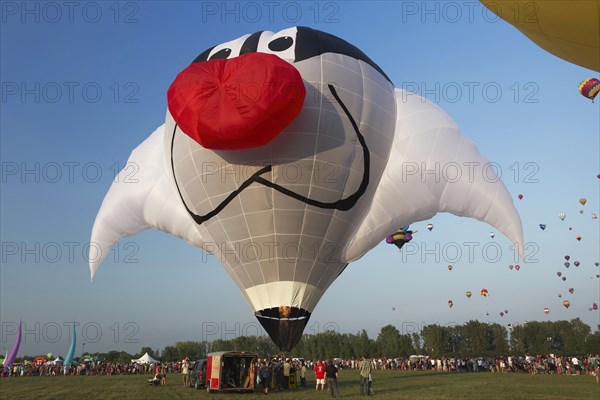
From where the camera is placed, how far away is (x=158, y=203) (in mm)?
13367

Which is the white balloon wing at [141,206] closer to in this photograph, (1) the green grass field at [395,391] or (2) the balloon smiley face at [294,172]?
(2) the balloon smiley face at [294,172]

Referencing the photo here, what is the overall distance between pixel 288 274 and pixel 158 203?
407 cm

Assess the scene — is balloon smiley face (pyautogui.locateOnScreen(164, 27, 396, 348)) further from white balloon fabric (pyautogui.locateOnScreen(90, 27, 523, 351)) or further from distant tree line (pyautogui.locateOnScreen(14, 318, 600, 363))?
distant tree line (pyautogui.locateOnScreen(14, 318, 600, 363))

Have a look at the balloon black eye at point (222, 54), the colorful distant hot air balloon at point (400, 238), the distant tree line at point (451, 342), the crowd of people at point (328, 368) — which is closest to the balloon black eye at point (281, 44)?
the balloon black eye at point (222, 54)

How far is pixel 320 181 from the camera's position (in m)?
11.1

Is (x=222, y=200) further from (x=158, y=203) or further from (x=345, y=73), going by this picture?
(x=345, y=73)

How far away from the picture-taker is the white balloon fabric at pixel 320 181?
11078mm

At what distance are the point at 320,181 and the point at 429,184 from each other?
2.51m

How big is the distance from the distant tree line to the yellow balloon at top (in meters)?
46.8

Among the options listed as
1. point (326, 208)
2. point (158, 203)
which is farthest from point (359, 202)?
point (158, 203)

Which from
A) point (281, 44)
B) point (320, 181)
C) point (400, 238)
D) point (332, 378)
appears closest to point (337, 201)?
point (320, 181)

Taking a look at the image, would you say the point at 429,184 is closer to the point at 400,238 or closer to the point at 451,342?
the point at 400,238

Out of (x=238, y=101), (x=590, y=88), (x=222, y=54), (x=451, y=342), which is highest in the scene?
(x=590, y=88)

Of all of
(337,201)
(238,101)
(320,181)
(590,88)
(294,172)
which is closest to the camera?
(238,101)
